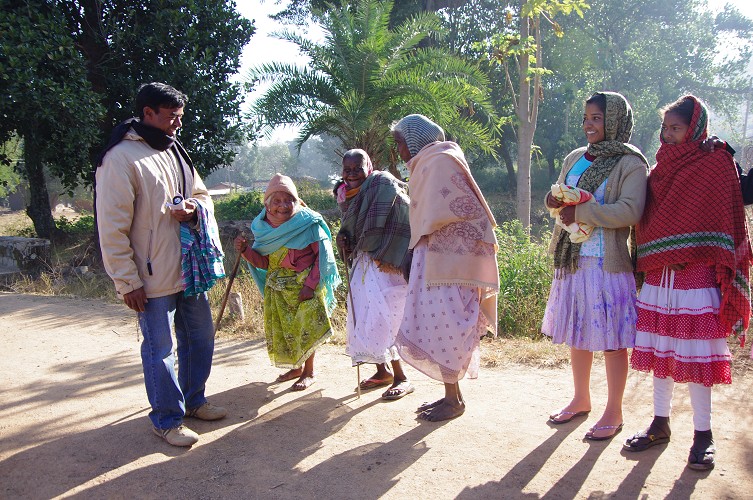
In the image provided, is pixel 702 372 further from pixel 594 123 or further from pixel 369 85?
pixel 369 85

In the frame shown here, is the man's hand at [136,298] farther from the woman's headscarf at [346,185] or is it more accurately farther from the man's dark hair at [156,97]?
the woman's headscarf at [346,185]

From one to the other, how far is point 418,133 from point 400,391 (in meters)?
1.81

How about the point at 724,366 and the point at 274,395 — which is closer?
the point at 724,366

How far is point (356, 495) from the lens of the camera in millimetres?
2979

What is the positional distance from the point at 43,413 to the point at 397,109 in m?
9.18

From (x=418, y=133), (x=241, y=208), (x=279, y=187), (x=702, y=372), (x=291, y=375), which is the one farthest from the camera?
(x=241, y=208)

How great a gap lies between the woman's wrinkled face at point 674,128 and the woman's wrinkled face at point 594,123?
0.33 metres

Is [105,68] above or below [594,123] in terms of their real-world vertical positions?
above

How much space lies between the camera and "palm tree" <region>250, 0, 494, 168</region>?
11.5 m

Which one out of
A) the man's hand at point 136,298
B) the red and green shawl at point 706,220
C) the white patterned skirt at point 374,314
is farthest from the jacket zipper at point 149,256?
the red and green shawl at point 706,220

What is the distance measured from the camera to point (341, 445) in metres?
3.58

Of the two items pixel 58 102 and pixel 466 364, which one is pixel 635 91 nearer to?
pixel 58 102

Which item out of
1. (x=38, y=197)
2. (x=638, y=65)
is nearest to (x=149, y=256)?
(x=38, y=197)

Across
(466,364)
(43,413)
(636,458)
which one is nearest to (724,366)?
(636,458)
